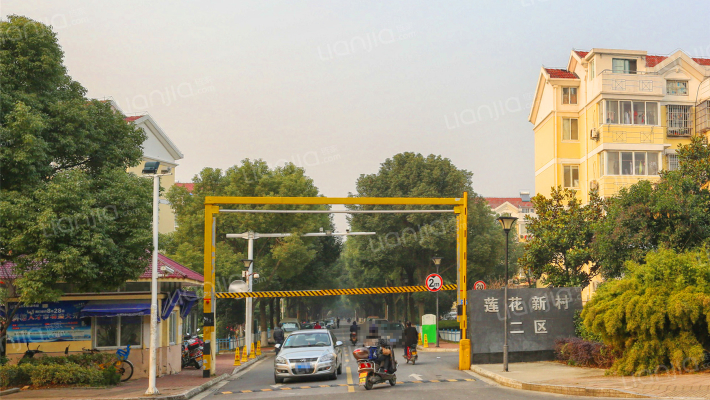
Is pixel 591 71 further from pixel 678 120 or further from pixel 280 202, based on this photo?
pixel 280 202

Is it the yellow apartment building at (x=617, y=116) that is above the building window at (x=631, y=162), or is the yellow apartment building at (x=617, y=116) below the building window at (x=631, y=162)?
above

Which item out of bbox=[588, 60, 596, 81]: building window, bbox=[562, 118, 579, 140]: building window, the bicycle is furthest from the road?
bbox=[562, 118, 579, 140]: building window

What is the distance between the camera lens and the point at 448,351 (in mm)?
33594

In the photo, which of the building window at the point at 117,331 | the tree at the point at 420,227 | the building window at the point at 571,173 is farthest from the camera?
the tree at the point at 420,227

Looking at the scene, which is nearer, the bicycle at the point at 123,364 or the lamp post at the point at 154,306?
the lamp post at the point at 154,306

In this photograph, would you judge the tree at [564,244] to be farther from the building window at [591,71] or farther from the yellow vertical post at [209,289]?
the yellow vertical post at [209,289]

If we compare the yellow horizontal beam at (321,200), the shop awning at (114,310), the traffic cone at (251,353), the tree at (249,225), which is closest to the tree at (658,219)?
the yellow horizontal beam at (321,200)

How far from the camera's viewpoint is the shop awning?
19.2 meters

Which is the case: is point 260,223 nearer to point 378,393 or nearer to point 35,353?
point 35,353

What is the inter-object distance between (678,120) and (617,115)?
4.35 m

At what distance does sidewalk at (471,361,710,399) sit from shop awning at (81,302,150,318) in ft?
33.1

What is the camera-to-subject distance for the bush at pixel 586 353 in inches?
723

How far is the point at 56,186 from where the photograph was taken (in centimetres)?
1541

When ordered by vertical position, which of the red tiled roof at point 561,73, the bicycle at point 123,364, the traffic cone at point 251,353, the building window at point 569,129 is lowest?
Answer: the traffic cone at point 251,353
